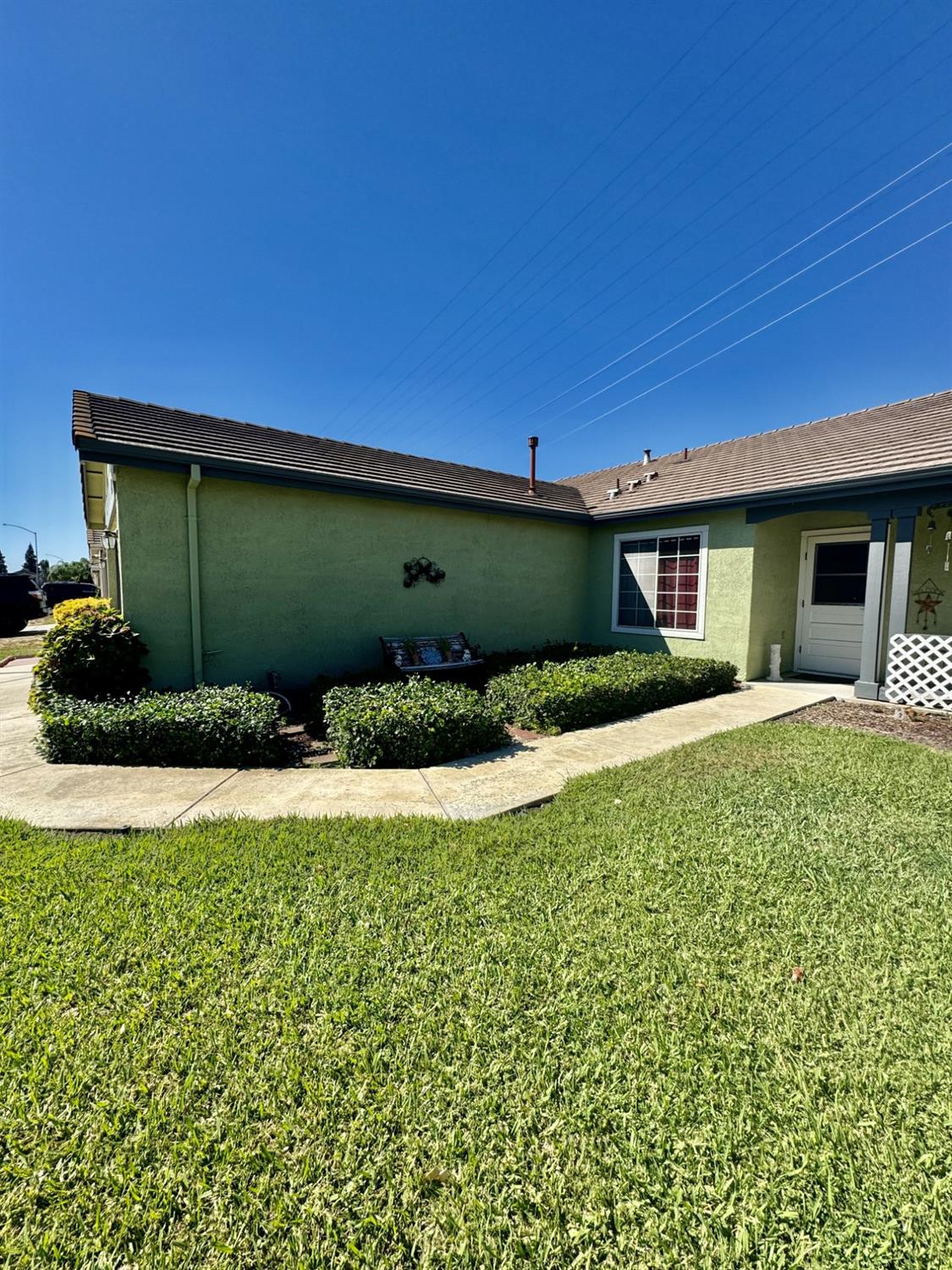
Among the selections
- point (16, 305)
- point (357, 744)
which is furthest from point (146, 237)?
point (357, 744)

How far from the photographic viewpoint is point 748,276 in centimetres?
1003

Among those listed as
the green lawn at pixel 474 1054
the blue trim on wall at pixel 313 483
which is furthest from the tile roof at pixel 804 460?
the green lawn at pixel 474 1054

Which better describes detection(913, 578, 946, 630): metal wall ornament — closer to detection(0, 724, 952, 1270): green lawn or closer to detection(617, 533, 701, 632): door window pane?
detection(617, 533, 701, 632): door window pane

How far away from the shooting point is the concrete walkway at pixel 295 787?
3924 mm

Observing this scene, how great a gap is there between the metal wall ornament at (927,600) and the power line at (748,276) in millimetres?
5897

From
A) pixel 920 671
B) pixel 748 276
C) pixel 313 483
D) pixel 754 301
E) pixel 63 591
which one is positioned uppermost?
pixel 748 276

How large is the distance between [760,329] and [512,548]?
733 cm

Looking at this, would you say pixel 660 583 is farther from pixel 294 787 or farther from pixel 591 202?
pixel 294 787

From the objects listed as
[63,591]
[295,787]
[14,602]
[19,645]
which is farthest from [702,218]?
[63,591]

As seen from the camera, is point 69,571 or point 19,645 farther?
point 69,571

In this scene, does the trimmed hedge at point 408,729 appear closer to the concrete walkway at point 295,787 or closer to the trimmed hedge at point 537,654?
the concrete walkway at point 295,787

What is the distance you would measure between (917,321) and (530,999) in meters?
12.7

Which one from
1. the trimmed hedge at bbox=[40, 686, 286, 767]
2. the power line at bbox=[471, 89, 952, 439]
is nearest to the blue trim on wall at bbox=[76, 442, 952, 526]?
the trimmed hedge at bbox=[40, 686, 286, 767]

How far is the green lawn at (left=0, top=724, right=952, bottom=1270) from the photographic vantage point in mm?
1382
